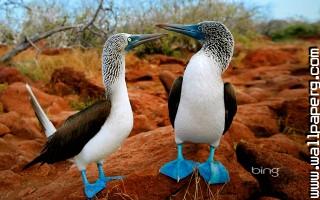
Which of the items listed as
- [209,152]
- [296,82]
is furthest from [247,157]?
[296,82]

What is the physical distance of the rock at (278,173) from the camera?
3.43 m

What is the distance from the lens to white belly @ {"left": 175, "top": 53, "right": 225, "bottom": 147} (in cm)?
314

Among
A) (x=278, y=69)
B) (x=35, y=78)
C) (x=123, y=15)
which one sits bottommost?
(x=278, y=69)

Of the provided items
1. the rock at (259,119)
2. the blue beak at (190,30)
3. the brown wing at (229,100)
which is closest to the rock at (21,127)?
the rock at (259,119)

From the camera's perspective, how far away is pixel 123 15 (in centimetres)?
1116

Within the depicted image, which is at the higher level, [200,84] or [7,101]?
[200,84]

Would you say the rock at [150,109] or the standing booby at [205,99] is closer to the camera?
the standing booby at [205,99]

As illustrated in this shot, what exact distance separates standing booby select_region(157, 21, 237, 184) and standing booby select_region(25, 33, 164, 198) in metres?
0.36

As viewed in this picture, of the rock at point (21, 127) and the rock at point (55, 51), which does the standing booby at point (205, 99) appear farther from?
the rock at point (55, 51)

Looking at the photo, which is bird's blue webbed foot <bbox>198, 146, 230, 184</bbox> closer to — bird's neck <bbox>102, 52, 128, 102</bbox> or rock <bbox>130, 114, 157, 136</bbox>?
bird's neck <bbox>102, 52, 128, 102</bbox>

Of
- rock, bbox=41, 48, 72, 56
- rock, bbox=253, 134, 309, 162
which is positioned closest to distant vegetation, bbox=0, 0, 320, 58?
rock, bbox=41, 48, 72, 56

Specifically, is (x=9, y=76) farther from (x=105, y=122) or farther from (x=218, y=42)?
(x=218, y=42)

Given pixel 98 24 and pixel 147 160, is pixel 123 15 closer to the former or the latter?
pixel 98 24

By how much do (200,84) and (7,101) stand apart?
14.2ft
